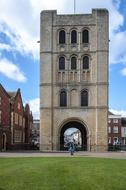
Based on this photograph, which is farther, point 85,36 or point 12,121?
point 12,121

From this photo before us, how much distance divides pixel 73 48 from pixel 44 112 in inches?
446

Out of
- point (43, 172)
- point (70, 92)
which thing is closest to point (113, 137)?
point (70, 92)

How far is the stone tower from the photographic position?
230 feet

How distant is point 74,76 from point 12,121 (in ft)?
55.2

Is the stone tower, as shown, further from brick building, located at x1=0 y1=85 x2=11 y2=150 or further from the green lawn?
the green lawn

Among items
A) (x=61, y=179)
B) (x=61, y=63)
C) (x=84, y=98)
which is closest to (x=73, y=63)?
(x=61, y=63)

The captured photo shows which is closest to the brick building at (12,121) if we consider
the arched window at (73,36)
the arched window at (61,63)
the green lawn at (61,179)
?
the arched window at (61,63)

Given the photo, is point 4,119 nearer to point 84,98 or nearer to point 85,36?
point 84,98

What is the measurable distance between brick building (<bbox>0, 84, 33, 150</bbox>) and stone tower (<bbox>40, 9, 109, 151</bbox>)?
8.43m

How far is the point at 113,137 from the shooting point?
138m

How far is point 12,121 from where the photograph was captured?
82.1 metres

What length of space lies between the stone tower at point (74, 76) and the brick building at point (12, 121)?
27.7 ft

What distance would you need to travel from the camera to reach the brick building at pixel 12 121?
76062 mm

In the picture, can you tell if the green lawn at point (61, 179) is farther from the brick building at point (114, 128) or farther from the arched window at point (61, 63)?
the brick building at point (114, 128)
